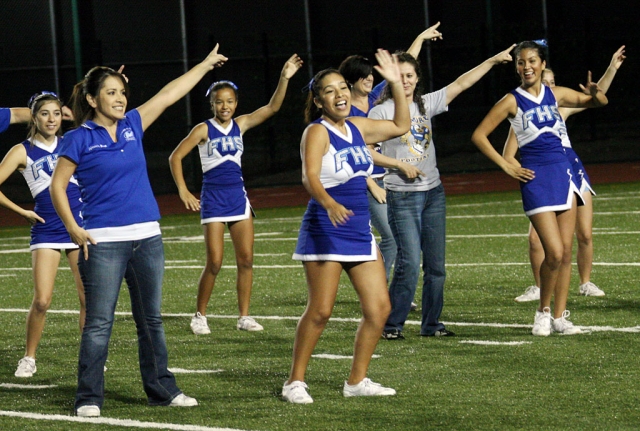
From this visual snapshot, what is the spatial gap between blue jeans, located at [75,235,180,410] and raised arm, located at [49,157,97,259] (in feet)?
0.29

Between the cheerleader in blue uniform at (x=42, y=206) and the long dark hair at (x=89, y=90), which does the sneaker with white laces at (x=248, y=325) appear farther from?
the long dark hair at (x=89, y=90)

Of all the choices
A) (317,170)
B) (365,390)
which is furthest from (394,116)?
(365,390)

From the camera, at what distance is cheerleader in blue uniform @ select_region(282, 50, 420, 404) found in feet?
20.2

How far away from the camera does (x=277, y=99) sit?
871 centimetres

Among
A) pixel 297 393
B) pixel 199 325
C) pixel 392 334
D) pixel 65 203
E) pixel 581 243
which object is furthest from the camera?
pixel 581 243

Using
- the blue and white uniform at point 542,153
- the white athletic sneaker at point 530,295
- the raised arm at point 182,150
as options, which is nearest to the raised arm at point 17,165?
the raised arm at point 182,150

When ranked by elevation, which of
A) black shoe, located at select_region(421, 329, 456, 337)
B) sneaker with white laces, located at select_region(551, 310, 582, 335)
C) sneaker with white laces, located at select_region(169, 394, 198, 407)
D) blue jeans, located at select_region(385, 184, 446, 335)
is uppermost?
blue jeans, located at select_region(385, 184, 446, 335)

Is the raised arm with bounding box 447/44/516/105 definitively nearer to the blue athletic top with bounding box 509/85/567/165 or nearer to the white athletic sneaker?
the blue athletic top with bounding box 509/85/567/165

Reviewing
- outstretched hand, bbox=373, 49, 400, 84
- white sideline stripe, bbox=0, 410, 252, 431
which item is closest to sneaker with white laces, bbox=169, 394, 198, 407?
white sideline stripe, bbox=0, 410, 252, 431

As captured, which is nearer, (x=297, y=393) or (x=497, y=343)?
(x=297, y=393)

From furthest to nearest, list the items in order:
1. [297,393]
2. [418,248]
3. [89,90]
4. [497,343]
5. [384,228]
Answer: [384,228] → [418,248] → [497,343] → [297,393] → [89,90]

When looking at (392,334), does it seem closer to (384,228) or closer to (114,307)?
(384,228)

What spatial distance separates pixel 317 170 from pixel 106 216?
109cm

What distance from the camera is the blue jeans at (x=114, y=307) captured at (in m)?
6.09
